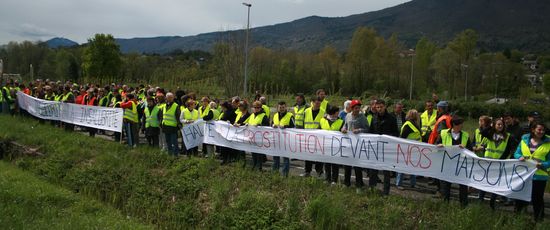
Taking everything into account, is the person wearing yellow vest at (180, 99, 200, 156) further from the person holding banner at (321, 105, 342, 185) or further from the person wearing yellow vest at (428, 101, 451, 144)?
the person wearing yellow vest at (428, 101, 451, 144)

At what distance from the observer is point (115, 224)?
880 cm

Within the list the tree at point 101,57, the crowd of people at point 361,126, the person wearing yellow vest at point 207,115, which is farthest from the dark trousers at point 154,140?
the tree at point 101,57

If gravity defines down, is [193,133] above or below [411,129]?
below

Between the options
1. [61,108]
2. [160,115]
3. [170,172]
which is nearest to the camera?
[170,172]

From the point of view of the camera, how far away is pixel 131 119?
44.3ft

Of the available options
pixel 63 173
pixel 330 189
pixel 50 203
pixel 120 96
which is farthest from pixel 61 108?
pixel 330 189

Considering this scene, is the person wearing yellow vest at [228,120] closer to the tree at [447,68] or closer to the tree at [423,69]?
the tree at [447,68]

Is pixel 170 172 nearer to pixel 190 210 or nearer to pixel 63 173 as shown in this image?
pixel 190 210

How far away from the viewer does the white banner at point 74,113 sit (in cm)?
1445

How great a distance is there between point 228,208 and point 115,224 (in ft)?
7.43

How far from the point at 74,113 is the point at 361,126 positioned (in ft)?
37.9

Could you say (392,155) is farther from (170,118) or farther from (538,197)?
(170,118)

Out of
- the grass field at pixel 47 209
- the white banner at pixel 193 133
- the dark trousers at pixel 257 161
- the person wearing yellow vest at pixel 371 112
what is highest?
the person wearing yellow vest at pixel 371 112

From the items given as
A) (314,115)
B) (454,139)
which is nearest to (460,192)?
(454,139)
